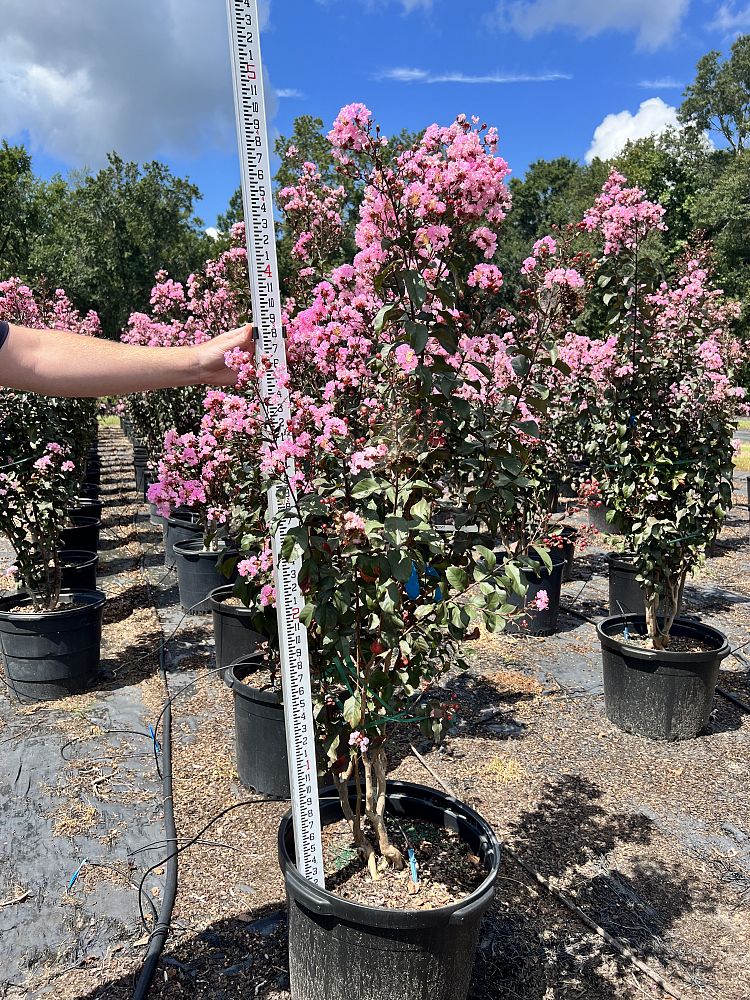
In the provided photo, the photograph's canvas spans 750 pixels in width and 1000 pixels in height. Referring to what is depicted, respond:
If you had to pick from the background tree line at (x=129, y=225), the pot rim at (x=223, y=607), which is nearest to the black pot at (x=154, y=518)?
the pot rim at (x=223, y=607)

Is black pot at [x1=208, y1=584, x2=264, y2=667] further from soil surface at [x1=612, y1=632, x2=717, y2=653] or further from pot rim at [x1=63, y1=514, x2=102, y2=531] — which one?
pot rim at [x1=63, y1=514, x2=102, y2=531]

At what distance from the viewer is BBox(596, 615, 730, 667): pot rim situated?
3678mm

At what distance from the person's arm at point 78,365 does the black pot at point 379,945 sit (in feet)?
4.26

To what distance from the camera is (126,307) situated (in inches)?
1077

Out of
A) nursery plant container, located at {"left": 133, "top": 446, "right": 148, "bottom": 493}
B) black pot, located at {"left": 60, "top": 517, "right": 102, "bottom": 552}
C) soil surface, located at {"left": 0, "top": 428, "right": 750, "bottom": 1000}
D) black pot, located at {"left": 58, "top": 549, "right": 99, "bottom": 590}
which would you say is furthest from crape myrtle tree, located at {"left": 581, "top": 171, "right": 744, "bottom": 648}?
nursery plant container, located at {"left": 133, "top": 446, "right": 148, "bottom": 493}

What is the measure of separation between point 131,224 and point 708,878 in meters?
29.7

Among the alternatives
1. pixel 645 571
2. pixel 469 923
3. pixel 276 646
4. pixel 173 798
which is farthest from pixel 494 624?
pixel 645 571

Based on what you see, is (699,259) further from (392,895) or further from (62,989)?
(62,989)

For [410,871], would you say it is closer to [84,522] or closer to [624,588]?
[624,588]

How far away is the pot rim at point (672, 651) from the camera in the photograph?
12.1 ft

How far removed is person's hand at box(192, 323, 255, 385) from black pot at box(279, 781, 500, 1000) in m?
1.27

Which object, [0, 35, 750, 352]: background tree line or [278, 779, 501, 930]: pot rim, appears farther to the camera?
[0, 35, 750, 352]: background tree line

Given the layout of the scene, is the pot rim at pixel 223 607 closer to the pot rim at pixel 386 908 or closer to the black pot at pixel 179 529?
the black pot at pixel 179 529

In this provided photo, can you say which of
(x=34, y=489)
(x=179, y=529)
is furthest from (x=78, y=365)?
(x=179, y=529)
